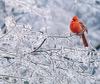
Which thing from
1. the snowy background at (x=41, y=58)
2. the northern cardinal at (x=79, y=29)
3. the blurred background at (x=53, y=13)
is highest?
the blurred background at (x=53, y=13)

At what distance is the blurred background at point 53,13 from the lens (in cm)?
1007

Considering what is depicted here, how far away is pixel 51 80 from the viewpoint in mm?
5207

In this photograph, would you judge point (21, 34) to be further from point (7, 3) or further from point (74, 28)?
point (7, 3)

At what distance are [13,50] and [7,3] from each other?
199 inches

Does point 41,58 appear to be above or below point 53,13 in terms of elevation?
below

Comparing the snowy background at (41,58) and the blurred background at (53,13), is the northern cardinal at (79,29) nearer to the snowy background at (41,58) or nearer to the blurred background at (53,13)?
the snowy background at (41,58)

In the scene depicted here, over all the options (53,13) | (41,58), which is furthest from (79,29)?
(53,13)

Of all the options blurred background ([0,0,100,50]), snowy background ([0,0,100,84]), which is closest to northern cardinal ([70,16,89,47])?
snowy background ([0,0,100,84])

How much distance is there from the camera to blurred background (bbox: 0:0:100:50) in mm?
10074

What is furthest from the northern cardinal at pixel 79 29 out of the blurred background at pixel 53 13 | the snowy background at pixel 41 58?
the blurred background at pixel 53 13

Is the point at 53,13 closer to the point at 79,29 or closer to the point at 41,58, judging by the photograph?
the point at 79,29

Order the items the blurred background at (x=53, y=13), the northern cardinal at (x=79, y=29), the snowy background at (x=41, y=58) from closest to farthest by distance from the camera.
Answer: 1. the snowy background at (x=41, y=58)
2. the northern cardinal at (x=79, y=29)
3. the blurred background at (x=53, y=13)

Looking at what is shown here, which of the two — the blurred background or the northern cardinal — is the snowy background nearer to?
the northern cardinal

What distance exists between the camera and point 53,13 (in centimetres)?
1081
